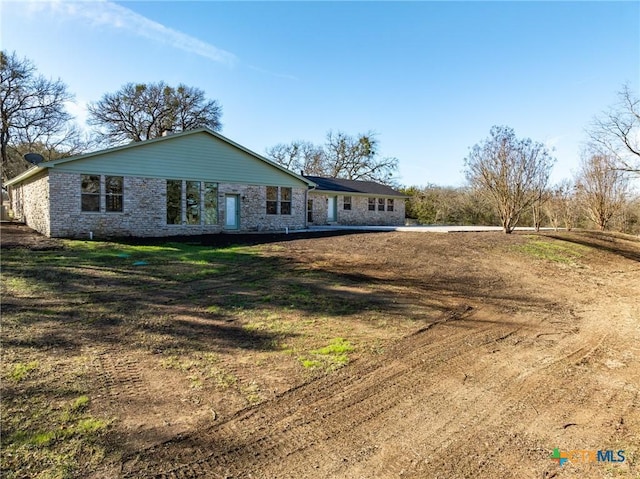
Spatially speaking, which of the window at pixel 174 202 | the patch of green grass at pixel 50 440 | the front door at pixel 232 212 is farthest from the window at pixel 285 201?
the patch of green grass at pixel 50 440

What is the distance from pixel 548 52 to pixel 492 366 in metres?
12.6

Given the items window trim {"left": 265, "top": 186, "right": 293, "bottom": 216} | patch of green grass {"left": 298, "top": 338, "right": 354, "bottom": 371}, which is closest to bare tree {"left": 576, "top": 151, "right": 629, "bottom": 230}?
window trim {"left": 265, "top": 186, "right": 293, "bottom": 216}

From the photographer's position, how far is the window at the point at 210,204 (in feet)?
56.6

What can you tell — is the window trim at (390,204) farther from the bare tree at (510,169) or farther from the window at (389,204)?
the bare tree at (510,169)

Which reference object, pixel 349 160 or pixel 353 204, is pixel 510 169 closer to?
pixel 353 204

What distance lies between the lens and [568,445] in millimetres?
2793

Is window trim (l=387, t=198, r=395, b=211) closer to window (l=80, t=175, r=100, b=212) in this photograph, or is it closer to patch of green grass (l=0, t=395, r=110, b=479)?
window (l=80, t=175, r=100, b=212)

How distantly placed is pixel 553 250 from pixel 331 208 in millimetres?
14952

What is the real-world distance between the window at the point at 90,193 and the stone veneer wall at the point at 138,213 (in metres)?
0.17

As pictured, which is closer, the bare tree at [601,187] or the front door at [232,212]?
the front door at [232,212]

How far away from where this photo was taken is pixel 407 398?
11.2ft

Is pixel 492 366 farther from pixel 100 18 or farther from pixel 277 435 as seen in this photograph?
pixel 100 18

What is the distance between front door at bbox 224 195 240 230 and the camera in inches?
704

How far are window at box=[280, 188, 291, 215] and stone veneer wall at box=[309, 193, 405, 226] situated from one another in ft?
15.0
